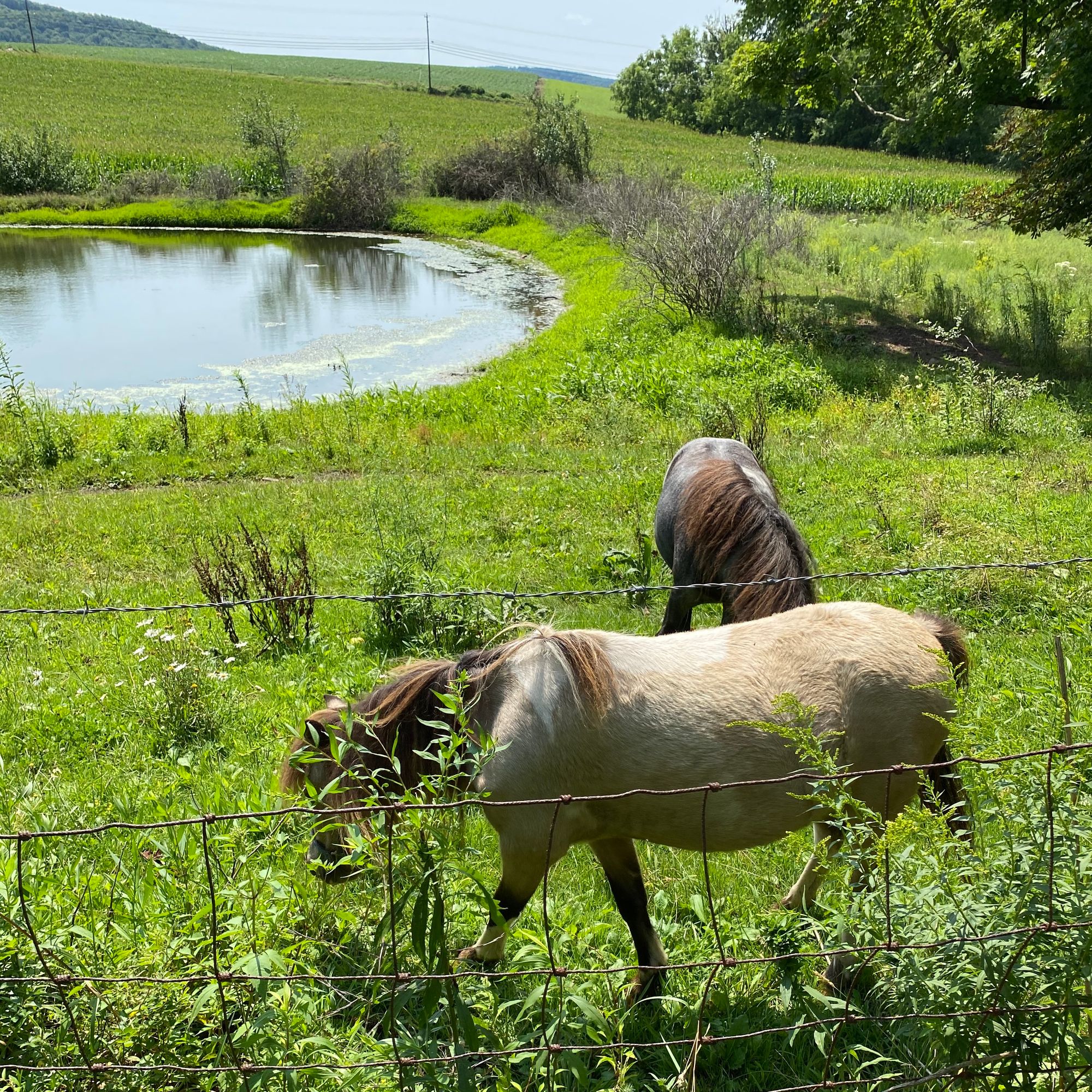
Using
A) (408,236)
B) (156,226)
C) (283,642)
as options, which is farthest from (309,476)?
(156,226)

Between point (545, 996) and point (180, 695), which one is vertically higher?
point (545, 996)

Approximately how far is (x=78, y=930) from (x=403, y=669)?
142 cm

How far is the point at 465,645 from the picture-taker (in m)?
6.23

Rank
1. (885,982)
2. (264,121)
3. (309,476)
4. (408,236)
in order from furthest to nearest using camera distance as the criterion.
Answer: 1. (264,121)
2. (408,236)
3. (309,476)
4. (885,982)

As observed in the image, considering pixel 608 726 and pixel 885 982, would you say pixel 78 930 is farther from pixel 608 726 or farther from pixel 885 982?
pixel 885 982

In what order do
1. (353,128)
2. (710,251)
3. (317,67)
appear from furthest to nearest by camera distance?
(317,67), (353,128), (710,251)

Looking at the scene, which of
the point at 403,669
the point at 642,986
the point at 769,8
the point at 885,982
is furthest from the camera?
the point at 769,8

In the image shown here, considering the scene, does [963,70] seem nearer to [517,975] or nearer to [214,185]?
[517,975]

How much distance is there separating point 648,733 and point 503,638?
2509 millimetres

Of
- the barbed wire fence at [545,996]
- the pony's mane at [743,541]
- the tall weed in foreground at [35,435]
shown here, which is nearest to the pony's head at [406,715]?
the barbed wire fence at [545,996]

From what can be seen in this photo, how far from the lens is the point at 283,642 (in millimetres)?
6539

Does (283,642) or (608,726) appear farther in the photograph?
(283,642)

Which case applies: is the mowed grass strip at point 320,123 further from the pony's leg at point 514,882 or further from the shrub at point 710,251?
the pony's leg at point 514,882

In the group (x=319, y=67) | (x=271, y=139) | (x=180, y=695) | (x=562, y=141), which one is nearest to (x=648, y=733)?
(x=180, y=695)
